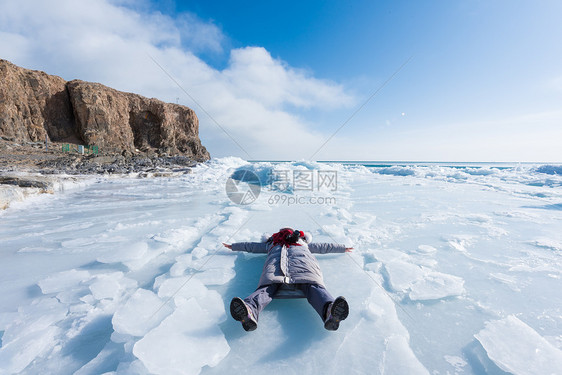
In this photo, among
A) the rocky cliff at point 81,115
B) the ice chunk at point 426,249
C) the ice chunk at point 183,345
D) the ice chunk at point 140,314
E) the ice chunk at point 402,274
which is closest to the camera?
the ice chunk at point 183,345

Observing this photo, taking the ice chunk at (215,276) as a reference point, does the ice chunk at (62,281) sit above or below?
above

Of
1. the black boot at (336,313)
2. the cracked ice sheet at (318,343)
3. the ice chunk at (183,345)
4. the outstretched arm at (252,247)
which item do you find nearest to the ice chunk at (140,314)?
the ice chunk at (183,345)

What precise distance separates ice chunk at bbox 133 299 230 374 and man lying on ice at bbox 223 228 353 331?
0.84 feet

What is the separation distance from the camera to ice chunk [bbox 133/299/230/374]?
4.71ft

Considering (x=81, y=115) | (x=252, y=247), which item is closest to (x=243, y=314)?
(x=252, y=247)

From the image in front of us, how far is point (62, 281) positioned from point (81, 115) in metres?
34.7

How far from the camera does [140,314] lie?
6.23ft

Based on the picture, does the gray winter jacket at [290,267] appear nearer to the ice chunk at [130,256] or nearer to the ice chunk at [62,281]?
the ice chunk at [130,256]

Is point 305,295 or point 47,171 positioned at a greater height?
point 47,171

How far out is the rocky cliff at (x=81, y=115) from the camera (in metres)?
22.5

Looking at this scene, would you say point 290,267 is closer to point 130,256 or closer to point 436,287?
point 436,287

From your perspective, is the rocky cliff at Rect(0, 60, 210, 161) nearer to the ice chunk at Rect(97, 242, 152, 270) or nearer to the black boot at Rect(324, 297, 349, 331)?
the ice chunk at Rect(97, 242, 152, 270)

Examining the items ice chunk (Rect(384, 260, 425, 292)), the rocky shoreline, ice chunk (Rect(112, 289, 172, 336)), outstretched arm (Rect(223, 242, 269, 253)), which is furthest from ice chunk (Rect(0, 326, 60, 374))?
the rocky shoreline

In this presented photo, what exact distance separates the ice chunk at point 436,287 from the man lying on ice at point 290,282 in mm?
1046
